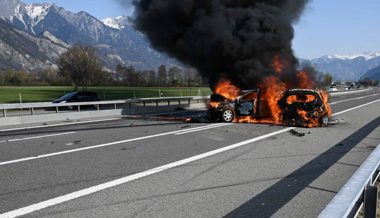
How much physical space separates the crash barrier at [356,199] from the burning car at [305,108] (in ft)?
33.4

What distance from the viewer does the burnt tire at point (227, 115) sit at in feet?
53.2

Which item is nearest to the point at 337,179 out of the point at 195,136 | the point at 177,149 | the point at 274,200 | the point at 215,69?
the point at 274,200

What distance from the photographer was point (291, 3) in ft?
73.7

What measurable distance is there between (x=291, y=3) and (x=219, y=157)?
16.0 metres

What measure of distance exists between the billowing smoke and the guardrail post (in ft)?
45.6

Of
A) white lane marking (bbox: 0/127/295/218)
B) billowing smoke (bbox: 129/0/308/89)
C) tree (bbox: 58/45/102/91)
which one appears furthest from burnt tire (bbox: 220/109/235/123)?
tree (bbox: 58/45/102/91)

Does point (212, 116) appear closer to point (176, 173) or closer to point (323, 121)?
point (323, 121)

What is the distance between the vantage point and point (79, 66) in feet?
153

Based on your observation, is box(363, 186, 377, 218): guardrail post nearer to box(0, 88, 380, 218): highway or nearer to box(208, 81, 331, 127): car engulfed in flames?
box(0, 88, 380, 218): highway

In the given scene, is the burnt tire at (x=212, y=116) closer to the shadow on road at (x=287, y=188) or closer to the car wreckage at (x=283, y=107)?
the car wreckage at (x=283, y=107)

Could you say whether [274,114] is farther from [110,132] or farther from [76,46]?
[76,46]

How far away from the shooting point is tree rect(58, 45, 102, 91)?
153ft

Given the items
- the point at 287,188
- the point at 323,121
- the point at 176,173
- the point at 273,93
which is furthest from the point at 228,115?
the point at 287,188

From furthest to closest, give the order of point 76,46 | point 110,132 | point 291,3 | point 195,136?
1. point 76,46
2. point 291,3
3. point 110,132
4. point 195,136
